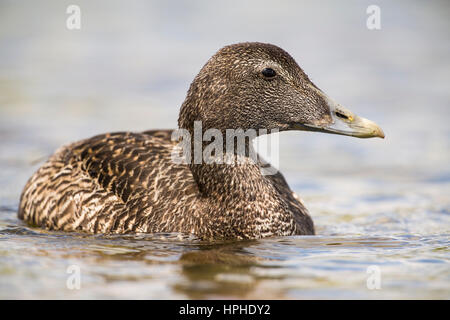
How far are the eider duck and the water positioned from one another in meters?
0.21

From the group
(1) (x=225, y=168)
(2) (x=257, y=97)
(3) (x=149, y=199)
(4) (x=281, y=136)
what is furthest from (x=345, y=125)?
(4) (x=281, y=136)

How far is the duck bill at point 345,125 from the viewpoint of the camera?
7.61 m

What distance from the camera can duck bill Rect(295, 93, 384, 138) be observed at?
25.0 ft

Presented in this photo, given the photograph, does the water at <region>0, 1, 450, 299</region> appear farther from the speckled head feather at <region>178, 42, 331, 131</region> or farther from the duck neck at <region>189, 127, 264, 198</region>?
the speckled head feather at <region>178, 42, 331, 131</region>

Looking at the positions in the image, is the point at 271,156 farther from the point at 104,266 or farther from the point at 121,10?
the point at 121,10

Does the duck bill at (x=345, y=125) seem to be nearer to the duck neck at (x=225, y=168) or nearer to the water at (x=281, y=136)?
the duck neck at (x=225, y=168)

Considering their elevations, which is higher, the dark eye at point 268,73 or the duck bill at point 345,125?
the dark eye at point 268,73

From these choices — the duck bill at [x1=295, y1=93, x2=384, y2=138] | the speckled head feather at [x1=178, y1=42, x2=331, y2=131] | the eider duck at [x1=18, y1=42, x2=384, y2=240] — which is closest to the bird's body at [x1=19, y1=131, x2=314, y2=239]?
the eider duck at [x1=18, y1=42, x2=384, y2=240]

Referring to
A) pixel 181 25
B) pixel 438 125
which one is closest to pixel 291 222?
pixel 438 125

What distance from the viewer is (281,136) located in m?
13.8

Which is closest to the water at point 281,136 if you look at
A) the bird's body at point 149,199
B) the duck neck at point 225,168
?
the bird's body at point 149,199

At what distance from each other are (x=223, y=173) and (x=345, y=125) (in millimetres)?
1400

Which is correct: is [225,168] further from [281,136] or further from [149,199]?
[281,136]

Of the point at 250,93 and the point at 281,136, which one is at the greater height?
the point at 250,93
